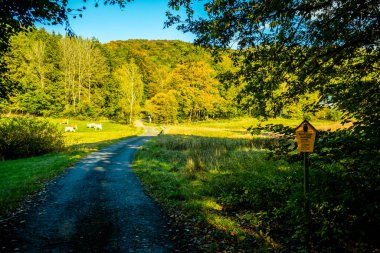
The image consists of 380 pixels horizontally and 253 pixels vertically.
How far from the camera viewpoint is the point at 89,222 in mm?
7750

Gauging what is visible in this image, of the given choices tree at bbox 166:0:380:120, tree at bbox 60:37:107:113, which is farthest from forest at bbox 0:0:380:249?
tree at bbox 60:37:107:113

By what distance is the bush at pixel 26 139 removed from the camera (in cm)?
2227

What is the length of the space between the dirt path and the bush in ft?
41.7

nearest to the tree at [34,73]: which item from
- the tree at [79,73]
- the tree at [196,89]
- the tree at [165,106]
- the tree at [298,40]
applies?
the tree at [79,73]

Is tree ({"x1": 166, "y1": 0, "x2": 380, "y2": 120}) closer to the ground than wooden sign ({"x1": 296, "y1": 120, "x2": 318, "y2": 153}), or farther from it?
farther from it

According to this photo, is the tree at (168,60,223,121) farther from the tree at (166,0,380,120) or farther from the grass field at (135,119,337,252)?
the tree at (166,0,380,120)

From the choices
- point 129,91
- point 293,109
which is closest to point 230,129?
point 129,91

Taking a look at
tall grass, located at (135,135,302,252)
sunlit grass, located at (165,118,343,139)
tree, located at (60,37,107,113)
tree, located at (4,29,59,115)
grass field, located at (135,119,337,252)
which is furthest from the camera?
tree, located at (60,37,107,113)

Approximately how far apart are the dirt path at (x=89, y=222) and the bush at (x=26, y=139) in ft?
41.7

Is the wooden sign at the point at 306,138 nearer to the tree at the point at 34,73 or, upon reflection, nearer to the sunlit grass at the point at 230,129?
the sunlit grass at the point at 230,129

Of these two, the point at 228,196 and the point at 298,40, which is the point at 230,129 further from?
the point at 298,40

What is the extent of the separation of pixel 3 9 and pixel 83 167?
36.8 feet

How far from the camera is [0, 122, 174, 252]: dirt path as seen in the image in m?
6.22

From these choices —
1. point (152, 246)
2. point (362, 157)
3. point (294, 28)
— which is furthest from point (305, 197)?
point (294, 28)
